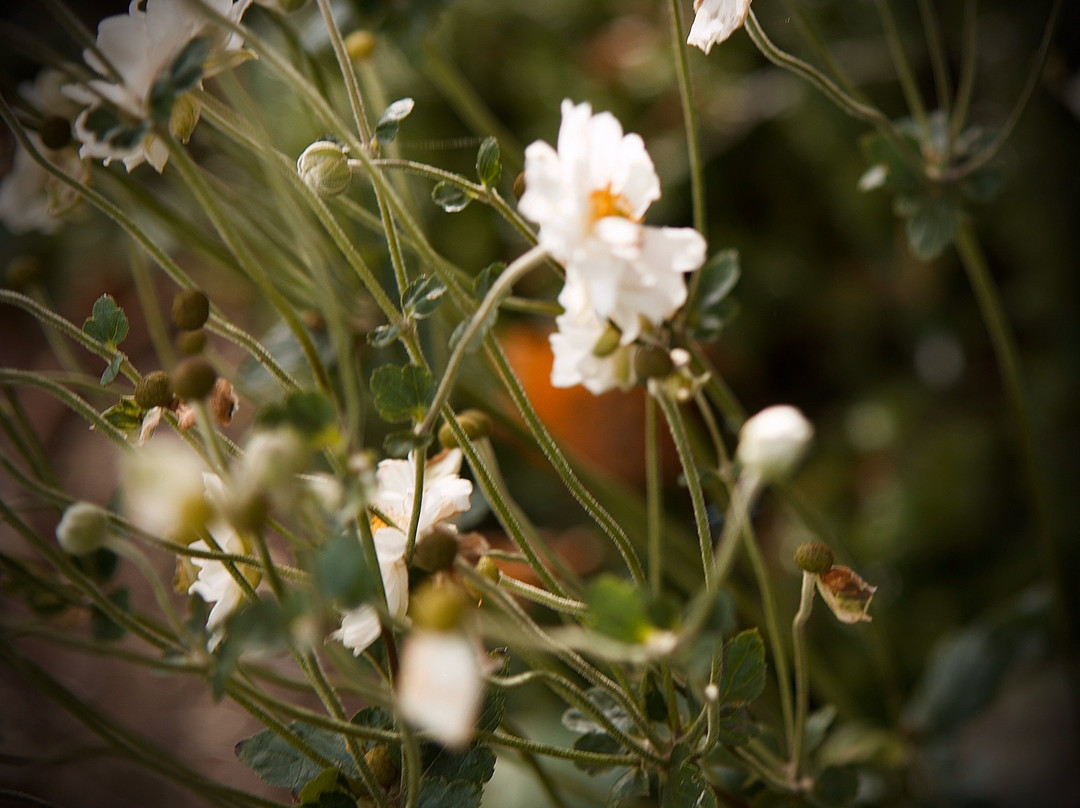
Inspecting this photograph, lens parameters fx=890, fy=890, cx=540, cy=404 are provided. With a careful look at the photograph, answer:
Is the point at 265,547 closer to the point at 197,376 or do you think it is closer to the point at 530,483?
the point at 197,376

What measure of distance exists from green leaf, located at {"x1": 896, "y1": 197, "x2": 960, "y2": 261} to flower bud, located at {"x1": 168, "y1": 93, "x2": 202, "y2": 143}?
382 mm

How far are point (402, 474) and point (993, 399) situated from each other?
2.67 ft

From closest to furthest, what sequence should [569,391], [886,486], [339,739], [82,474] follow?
[339,739], [886,486], [569,391], [82,474]

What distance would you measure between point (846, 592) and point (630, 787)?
0.12m

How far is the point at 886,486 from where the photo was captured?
0.90 metres

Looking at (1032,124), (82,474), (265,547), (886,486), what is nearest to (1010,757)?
(886,486)

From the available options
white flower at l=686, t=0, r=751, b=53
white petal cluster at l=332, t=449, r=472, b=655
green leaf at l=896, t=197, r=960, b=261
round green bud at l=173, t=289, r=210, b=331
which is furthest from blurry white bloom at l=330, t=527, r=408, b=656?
green leaf at l=896, t=197, r=960, b=261

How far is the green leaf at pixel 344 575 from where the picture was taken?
24 centimetres

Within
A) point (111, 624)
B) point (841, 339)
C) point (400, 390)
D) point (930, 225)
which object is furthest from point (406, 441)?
point (841, 339)

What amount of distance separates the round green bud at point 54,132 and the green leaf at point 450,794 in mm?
328

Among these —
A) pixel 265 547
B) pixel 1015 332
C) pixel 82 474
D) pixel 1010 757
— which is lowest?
pixel 1010 757

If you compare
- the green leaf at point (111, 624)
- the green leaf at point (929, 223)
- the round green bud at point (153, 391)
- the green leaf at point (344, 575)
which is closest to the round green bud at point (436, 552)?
the green leaf at point (344, 575)

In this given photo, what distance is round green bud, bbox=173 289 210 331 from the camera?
1.04 feet

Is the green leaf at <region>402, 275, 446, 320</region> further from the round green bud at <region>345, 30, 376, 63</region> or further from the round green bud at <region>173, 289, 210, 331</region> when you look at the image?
the round green bud at <region>345, 30, 376, 63</region>
